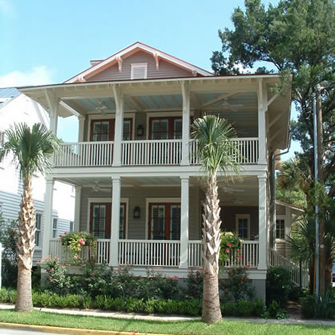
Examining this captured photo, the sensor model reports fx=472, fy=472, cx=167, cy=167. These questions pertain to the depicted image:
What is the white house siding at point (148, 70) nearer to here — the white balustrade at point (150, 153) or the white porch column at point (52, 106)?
the white porch column at point (52, 106)

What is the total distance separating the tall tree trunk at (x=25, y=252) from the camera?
13.2 meters

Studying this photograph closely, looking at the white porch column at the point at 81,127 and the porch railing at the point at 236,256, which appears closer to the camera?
the porch railing at the point at 236,256

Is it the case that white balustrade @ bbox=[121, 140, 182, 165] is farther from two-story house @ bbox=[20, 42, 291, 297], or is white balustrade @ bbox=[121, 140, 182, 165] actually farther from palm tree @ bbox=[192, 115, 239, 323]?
palm tree @ bbox=[192, 115, 239, 323]

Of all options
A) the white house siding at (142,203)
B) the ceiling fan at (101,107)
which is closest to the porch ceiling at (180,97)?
the ceiling fan at (101,107)

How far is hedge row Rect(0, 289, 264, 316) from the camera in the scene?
1389cm

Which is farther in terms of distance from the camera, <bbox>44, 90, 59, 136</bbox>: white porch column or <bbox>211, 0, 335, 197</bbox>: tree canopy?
<bbox>211, 0, 335, 197</bbox>: tree canopy

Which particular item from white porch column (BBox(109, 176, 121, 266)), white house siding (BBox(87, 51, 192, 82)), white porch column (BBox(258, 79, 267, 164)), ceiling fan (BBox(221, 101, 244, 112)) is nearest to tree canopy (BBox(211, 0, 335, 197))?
white porch column (BBox(258, 79, 267, 164))

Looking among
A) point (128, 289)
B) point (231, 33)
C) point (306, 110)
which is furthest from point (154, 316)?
point (231, 33)

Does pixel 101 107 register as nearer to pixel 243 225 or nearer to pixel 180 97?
pixel 180 97

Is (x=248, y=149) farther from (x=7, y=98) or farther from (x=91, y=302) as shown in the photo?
(x=7, y=98)

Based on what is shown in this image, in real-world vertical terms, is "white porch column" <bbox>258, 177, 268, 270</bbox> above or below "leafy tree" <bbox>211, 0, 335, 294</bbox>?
below

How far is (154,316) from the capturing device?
13961mm

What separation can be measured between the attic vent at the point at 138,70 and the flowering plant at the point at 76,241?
22.9ft

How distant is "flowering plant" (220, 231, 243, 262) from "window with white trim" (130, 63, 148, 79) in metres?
7.81
